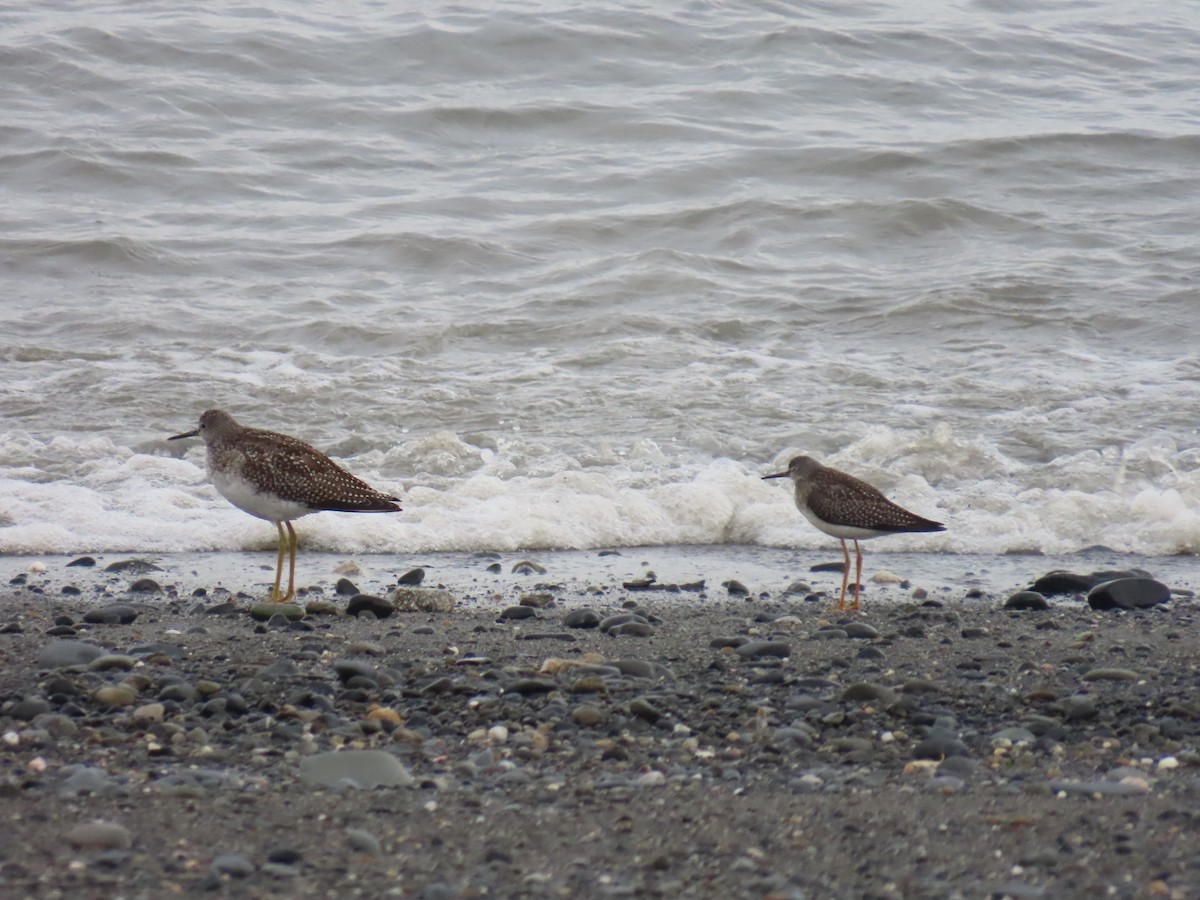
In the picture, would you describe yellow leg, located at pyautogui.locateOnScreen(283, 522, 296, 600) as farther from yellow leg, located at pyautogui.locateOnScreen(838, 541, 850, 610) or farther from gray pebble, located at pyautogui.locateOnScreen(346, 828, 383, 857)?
gray pebble, located at pyautogui.locateOnScreen(346, 828, 383, 857)

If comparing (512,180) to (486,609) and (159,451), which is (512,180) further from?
(486,609)

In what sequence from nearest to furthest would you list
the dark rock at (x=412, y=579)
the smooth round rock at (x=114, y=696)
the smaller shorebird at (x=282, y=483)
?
the smooth round rock at (x=114, y=696) → the smaller shorebird at (x=282, y=483) → the dark rock at (x=412, y=579)

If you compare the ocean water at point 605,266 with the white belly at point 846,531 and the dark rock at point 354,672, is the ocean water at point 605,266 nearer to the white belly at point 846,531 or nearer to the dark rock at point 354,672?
the white belly at point 846,531

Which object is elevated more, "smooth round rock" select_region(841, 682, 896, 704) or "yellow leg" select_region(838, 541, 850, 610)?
"smooth round rock" select_region(841, 682, 896, 704)

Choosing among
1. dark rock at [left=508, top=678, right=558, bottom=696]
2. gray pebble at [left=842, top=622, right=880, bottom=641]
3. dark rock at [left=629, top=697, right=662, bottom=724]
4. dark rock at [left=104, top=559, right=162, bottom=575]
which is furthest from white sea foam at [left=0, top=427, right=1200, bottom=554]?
dark rock at [left=629, top=697, right=662, bottom=724]

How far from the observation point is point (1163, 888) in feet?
10.1

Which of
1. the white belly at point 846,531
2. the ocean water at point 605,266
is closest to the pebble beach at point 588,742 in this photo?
the white belly at point 846,531

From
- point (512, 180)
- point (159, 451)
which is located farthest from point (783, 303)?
point (159, 451)

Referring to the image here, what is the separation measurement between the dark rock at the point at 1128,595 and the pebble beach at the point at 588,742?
6 centimetres

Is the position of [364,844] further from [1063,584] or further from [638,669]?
[1063,584]

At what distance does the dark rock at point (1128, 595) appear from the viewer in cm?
639

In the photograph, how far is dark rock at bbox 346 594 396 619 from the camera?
19.9 ft

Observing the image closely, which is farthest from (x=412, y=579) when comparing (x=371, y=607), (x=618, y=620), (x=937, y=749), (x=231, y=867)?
(x=231, y=867)

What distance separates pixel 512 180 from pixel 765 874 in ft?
40.9
